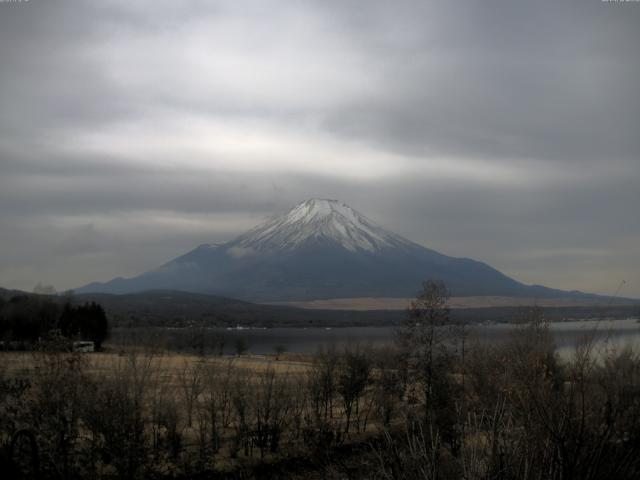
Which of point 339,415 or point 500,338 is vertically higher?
point 500,338

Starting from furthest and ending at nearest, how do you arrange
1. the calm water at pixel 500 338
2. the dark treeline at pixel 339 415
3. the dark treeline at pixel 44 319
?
the dark treeline at pixel 44 319
the calm water at pixel 500 338
the dark treeline at pixel 339 415

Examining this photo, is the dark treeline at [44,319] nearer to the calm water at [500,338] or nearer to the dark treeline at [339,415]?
the calm water at [500,338]

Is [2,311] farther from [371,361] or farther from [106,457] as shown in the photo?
[106,457]

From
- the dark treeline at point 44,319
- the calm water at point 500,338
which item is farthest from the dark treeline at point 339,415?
the dark treeline at point 44,319

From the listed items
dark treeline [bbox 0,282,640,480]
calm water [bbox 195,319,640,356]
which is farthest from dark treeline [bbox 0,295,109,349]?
dark treeline [bbox 0,282,640,480]

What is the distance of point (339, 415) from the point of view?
96.2 feet

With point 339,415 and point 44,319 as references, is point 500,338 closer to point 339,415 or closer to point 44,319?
point 339,415

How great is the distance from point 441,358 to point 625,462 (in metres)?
19.5

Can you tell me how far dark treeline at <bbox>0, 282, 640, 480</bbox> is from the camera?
6.34 metres

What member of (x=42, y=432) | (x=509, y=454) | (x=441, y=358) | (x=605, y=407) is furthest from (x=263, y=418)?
(x=509, y=454)

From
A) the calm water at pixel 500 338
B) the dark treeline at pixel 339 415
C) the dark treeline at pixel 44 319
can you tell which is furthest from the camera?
the dark treeline at pixel 44 319

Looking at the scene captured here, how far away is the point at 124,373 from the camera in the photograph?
18.2 m

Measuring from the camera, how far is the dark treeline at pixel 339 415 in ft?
20.8

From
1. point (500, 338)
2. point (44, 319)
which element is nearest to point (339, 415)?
point (500, 338)
